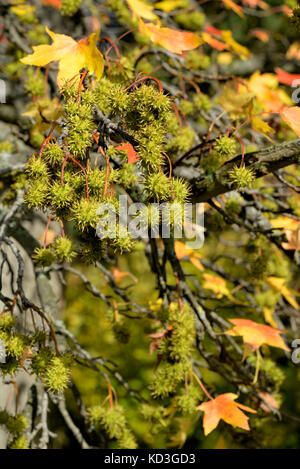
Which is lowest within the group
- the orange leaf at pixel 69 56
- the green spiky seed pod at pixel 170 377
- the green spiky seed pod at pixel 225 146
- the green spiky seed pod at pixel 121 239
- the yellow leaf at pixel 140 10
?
the green spiky seed pod at pixel 170 377

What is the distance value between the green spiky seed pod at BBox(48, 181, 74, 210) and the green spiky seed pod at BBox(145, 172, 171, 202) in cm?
12

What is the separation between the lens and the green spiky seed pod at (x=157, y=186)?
708 millimetres

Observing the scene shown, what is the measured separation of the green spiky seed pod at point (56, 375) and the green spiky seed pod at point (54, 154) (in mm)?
351

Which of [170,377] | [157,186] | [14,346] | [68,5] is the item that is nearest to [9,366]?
[14,346]

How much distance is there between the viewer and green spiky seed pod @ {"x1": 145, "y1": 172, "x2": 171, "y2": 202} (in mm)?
708

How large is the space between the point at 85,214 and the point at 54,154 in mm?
118

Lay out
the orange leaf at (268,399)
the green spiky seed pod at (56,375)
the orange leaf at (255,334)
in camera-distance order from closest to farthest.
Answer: the green spiky seed pod at (56,375)
the orange leaf at (255,334)
the orange leaf at (268,399)

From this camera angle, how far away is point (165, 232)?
3.23ft

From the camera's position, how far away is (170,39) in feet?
3.67

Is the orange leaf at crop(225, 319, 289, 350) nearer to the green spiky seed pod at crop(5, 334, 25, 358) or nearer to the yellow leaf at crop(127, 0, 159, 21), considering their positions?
the green spiky seed pod at crop(5, 334, 25, 358)

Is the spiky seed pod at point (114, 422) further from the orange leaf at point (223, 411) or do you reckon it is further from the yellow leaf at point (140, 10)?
the yellow leaf at point (140, 10)

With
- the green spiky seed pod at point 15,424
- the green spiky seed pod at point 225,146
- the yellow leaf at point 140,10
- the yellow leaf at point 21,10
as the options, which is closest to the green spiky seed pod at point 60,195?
the green spiky seed pod at point 225,146

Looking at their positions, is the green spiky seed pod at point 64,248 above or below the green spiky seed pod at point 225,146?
below

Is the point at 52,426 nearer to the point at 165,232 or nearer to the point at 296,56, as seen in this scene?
the point at 165,232
